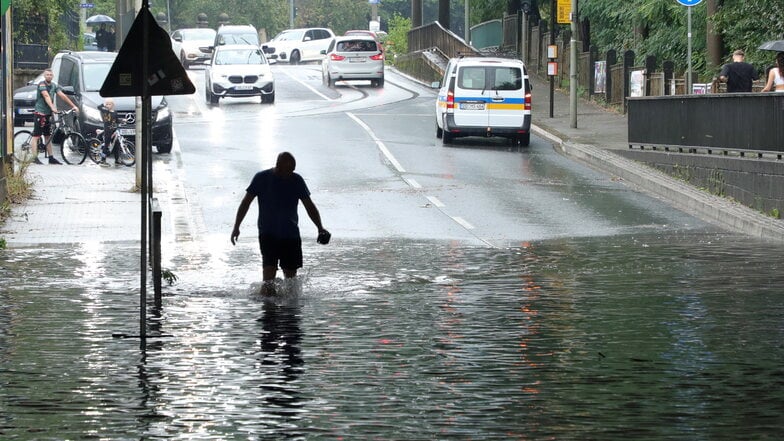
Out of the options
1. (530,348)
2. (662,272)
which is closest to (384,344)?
(530,348)

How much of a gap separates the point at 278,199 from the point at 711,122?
11.9 m

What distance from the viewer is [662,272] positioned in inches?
597

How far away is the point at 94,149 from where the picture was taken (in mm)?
28703

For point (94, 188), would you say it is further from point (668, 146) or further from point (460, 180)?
point (668, 146)

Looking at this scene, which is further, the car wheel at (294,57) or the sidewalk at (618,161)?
the car wheel at (294,57)

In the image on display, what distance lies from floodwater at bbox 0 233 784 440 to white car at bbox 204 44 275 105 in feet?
91.5

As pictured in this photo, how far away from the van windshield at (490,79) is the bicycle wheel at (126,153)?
24.4ft

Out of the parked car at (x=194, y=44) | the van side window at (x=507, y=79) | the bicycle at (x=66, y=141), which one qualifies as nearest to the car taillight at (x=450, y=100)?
the van side window at (x=507, y=79)

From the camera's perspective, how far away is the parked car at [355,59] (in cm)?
5228

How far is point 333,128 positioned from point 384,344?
2525cm

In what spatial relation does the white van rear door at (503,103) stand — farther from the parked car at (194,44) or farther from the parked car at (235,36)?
the parked car at (194,44)

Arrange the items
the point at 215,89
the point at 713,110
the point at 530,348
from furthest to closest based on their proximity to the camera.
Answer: the point at 215,89
the point at 713,110
the point at 530,348

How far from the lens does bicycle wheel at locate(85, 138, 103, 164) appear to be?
2864 cm

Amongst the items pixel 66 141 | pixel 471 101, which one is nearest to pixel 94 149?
pixel 66 141
